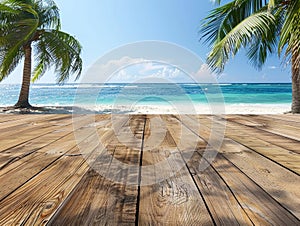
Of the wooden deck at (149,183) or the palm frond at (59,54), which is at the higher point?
the palm frond at (59,54)

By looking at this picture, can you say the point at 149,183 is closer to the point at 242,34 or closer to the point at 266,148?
the point at 266,148

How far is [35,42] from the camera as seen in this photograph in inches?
→ 251

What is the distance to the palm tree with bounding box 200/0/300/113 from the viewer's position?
116 inches

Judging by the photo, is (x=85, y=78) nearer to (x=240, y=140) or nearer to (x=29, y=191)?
(x=29, y=191)

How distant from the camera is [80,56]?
6570 millimetres

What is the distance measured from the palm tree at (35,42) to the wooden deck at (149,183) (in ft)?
16.3

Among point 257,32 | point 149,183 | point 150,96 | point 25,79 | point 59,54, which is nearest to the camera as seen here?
point 149,183

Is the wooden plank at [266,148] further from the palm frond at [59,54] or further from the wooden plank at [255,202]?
the palm frond at [59,54]

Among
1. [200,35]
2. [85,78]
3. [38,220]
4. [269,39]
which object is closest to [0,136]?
Answer: [85,78]

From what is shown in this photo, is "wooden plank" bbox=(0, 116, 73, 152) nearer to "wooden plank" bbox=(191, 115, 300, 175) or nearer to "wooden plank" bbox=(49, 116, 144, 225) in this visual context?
"wooden plank" bbox=(49, 116, 144, 225)

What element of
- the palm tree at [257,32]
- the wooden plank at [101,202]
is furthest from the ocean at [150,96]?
the palm tree at [257,32]

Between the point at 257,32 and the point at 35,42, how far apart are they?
19.1 feet

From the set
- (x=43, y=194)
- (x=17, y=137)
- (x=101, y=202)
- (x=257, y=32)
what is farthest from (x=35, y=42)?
(x=101, y=202)

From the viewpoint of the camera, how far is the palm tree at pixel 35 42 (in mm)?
5199
